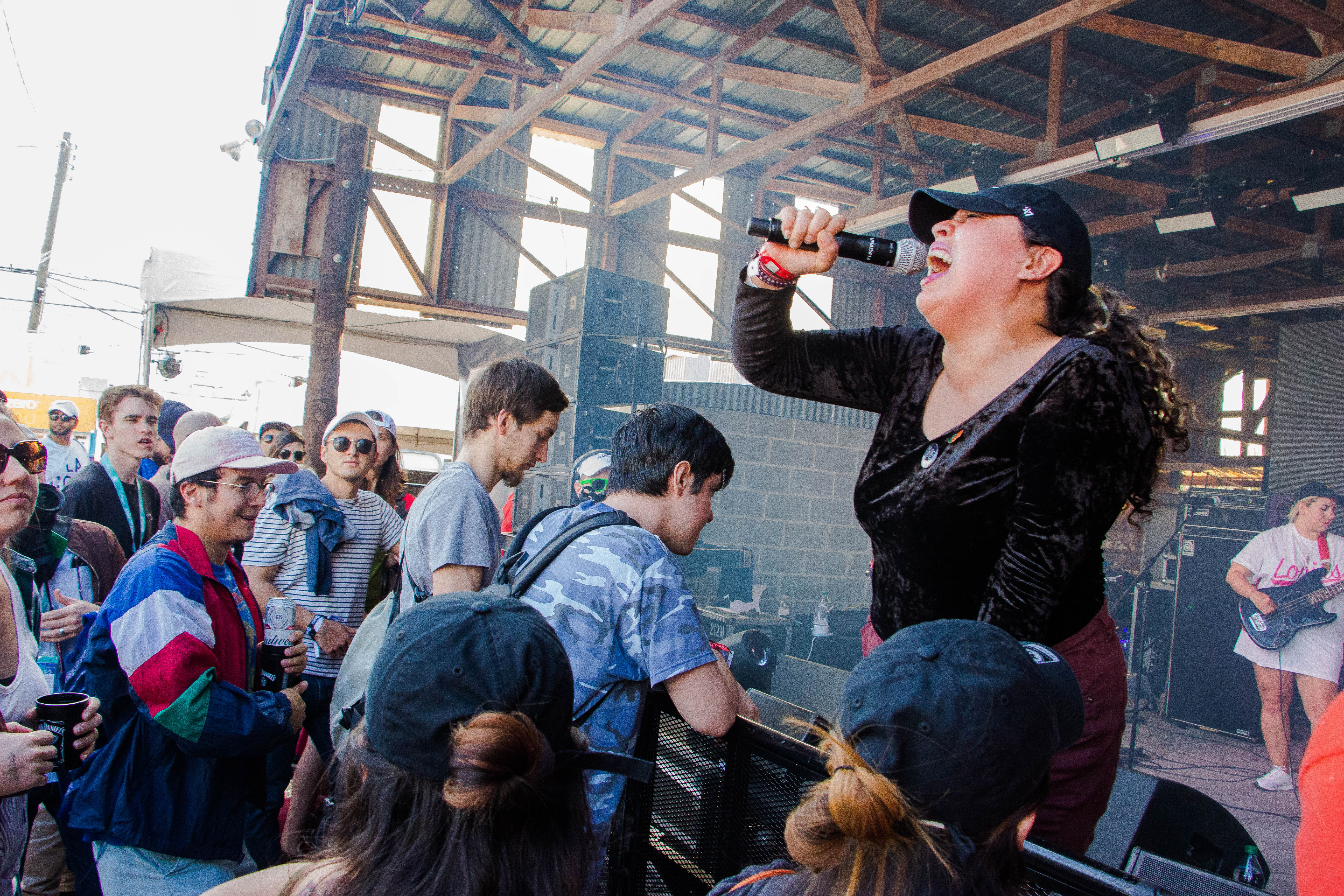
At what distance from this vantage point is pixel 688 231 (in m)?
11.5

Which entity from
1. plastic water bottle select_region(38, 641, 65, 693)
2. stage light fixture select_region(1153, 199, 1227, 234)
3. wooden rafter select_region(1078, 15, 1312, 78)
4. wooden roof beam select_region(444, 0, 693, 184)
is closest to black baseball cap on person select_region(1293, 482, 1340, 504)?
stage light fixture select_region(1153, 199, 1227, 234)

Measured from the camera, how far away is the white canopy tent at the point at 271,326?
847 centimetres

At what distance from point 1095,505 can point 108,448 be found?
15.4 feet

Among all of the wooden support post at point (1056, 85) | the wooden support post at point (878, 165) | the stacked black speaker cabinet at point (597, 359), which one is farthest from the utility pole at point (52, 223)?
the wooden support post at point (1056, 85)

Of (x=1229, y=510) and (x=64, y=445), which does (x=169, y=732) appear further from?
(x=1229, y=510)

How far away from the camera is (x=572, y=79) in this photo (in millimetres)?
7023

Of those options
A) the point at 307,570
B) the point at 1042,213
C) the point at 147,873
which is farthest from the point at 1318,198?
the point at 147,873

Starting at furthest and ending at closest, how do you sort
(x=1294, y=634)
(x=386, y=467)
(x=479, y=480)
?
(x=1294, y=634) → (x=386, y=467) → (x=479, y=480)

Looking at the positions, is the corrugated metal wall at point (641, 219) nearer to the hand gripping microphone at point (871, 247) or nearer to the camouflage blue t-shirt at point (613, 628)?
the hand gripping microphone at point (871, 247)

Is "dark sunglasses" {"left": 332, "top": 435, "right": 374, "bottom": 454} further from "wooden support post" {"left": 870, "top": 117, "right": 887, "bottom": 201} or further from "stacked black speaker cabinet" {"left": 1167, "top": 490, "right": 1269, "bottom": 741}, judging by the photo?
"stacked black speaker cabinet" {"left": 1167, "top": 490, "right": 1269, "bottom": 741}

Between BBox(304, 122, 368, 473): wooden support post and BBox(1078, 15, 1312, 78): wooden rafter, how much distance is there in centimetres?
666

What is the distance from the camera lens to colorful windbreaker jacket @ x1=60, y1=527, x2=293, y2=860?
1.92 metres

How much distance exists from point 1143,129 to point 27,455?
21.0ft

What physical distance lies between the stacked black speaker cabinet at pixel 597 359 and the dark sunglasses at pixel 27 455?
224 inches
